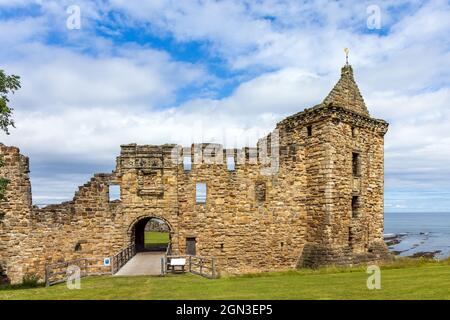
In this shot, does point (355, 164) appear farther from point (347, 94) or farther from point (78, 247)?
point (78, 247)

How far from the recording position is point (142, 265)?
21594 millimetres

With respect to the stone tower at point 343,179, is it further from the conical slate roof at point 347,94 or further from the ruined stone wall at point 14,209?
the ruined stone wall at point 14,209

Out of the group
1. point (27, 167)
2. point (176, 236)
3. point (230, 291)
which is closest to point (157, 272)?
point (176, 236)

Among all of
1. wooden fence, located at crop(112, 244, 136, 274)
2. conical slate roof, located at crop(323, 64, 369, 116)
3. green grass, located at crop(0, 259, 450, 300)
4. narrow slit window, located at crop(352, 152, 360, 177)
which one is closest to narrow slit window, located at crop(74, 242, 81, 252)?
wooden fence, located at crop(112, 244, 136, 274)

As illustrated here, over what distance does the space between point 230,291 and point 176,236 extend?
35.6 ft

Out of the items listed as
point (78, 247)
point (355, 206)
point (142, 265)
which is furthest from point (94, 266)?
point (355, 206)

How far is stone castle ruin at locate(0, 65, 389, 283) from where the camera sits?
2244cm

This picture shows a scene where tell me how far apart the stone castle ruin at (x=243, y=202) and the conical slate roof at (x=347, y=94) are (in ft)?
0.28

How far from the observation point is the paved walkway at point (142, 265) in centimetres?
1953

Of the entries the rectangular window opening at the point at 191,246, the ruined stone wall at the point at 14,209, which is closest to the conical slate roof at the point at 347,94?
the rectangular window opening at the point at 191,246

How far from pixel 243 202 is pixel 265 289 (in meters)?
11.3

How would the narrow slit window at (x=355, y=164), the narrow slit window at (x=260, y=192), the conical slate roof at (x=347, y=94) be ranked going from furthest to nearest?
the narrow slit window at (x=355, y=164) < the conical slate roof at (x=347, y=94) < the narrow slit window at (x=260, y=192)

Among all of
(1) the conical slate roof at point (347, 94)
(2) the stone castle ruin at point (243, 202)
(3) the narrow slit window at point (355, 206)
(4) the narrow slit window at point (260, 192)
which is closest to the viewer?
(2) the stone castle ruin at point (243, 202)

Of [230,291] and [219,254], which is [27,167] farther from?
[230,291]
